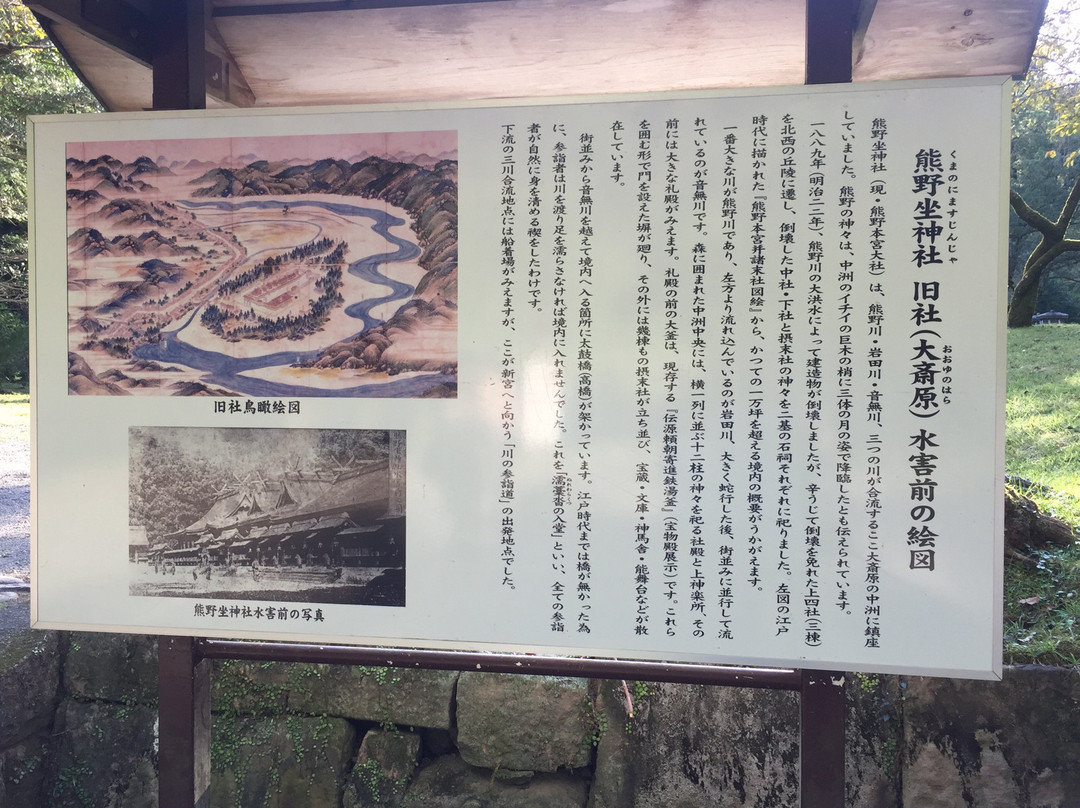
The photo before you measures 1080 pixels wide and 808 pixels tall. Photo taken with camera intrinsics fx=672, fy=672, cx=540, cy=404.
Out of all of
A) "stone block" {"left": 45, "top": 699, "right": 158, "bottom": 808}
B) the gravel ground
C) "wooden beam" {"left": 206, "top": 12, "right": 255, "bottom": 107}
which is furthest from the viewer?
the gravel ground

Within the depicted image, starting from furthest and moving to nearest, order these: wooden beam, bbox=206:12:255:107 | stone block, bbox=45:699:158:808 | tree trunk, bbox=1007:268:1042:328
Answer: tree trunk, bbox=1007:268:1042:328, stone block, bbox=45:699:158:808, wooden beam, bbox=206:12:255:107

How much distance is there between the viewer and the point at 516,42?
290 centimetres

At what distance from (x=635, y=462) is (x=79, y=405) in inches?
87.6

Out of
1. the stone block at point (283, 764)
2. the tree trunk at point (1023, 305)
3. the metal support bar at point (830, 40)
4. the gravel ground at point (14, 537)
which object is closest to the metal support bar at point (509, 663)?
the stone block at point (283, 764)

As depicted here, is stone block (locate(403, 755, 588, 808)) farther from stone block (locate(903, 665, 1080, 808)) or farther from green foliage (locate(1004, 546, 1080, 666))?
green foliage (locate(1004, 546, 1080, 666))

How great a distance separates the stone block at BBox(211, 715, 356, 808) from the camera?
3.52m

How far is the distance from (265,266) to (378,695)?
2.27m

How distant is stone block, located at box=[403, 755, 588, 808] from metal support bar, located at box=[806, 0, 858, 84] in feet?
11.1

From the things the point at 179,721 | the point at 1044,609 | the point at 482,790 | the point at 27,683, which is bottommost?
the point at 482,790

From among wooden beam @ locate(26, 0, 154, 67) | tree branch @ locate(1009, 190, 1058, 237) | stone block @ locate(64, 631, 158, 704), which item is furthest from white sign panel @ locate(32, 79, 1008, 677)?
tree branch @ locate(1009, 190, 1058, 237)

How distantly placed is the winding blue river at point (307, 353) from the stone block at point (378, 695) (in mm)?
1706

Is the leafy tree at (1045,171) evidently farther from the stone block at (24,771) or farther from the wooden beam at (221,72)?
the stone block at (24,771)

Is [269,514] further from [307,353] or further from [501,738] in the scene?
[501,738]

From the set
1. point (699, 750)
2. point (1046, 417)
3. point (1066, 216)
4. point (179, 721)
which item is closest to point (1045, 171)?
point (1066, 216)
